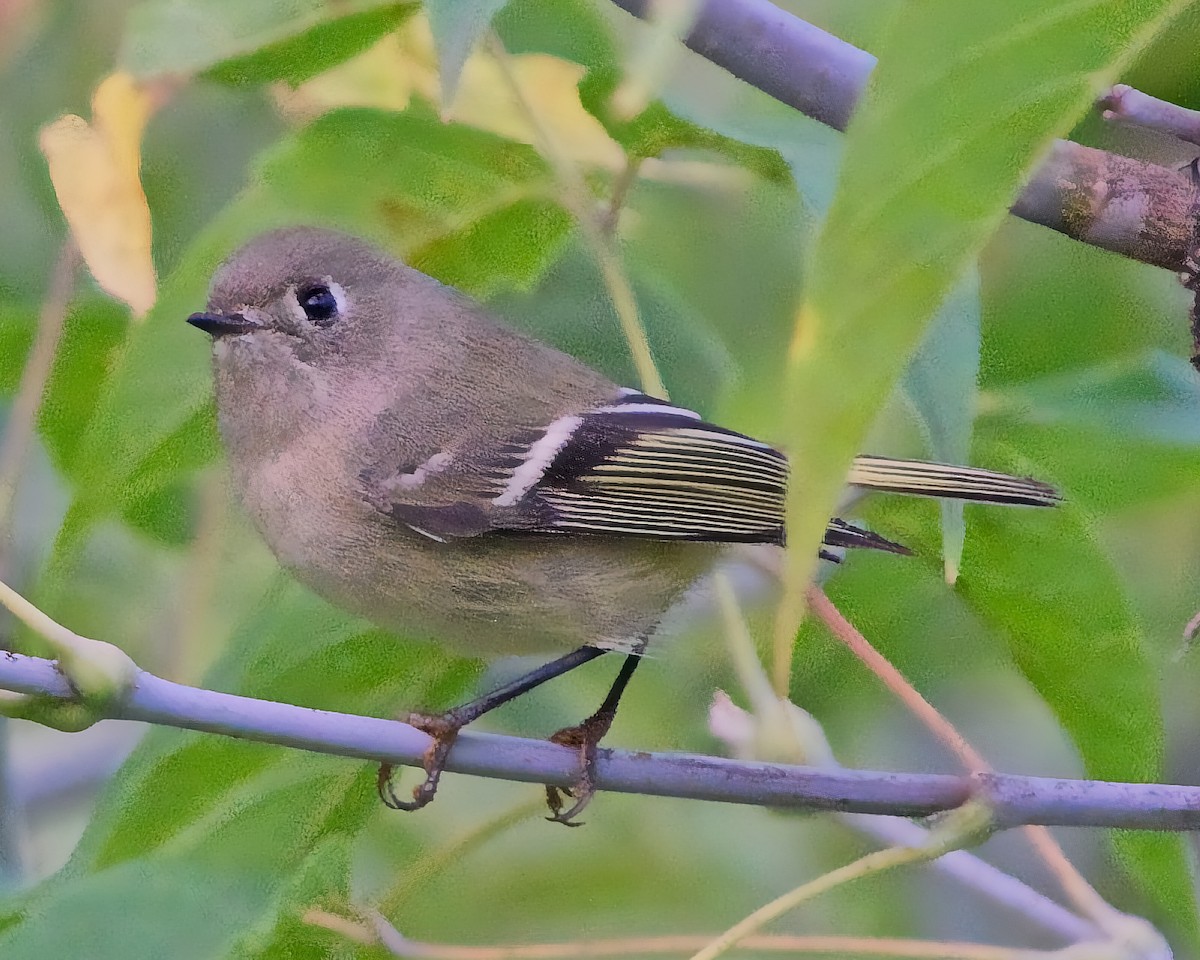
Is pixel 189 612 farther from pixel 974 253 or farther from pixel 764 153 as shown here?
pixel 974 253

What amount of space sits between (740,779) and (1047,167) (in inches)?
10.5

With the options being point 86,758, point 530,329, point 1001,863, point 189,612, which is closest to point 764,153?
point 530,329

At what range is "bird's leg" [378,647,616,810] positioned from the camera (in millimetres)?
462

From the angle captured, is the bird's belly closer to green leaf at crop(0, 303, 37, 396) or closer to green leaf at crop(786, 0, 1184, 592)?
green leaf at crop(0, 303, 37, 396)

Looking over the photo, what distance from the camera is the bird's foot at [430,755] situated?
0.45 m

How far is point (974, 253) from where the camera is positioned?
10.9 inches

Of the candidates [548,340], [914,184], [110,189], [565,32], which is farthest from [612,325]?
[914,184]

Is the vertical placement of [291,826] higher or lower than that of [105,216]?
lower

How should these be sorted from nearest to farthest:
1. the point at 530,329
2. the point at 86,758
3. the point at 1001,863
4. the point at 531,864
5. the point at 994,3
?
the point at 994,3 < the point at 530,329 < the point at 531,864 < the point at 1001,863 < the point at 86,758

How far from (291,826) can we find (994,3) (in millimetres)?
483

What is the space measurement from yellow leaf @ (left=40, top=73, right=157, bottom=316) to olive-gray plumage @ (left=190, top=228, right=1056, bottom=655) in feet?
0.12

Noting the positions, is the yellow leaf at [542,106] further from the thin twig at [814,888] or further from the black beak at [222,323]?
the thin twig at [814,888]

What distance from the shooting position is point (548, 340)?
700 millimetres

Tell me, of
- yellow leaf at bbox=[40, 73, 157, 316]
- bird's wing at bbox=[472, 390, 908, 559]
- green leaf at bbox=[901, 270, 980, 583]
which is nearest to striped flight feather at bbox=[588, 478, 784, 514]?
bird's wing at bbox=[472, 390, 908, 559]
